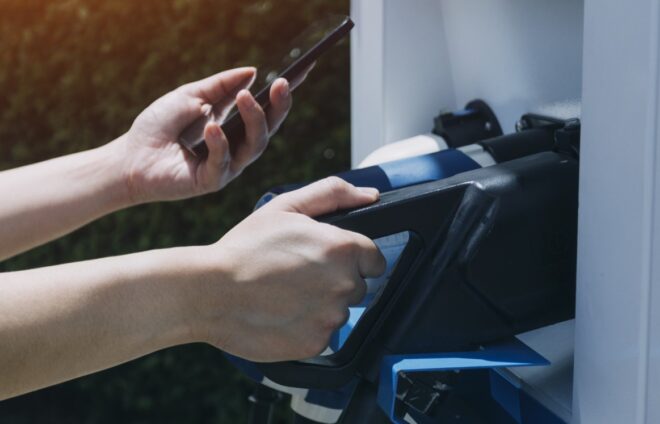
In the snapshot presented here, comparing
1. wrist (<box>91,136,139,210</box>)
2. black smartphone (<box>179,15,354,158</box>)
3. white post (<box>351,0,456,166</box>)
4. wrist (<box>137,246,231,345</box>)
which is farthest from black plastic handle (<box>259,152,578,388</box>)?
wrist (<box>91,136,139,210</box>)

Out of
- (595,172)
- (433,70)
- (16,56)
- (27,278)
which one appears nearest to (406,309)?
(595,172)

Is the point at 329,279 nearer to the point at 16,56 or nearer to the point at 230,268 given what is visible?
the point at 230,268

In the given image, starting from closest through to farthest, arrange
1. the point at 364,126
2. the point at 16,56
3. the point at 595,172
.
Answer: the point at 595,172, the point at 364,126, the point at 16,56

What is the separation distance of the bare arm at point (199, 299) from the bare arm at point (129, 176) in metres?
0.52

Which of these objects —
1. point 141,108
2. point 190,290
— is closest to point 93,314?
point 190,290

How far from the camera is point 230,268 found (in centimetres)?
95

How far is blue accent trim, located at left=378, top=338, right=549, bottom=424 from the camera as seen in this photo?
0.85 m

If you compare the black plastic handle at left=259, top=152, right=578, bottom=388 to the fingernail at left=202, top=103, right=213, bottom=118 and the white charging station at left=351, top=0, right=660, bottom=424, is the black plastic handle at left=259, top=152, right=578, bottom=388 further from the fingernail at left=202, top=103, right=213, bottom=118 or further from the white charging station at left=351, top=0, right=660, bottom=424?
the fingernail at left=202, top=103, right=213, bottom=118

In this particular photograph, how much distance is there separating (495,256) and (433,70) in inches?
25.5

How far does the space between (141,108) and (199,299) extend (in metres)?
2.70

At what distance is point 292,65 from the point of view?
1.30 meters

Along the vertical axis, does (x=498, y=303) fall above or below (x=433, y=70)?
below

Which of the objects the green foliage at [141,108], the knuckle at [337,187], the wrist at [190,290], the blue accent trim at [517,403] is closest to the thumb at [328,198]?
the knuckle at [337,187]

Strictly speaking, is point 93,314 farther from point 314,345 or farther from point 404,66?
point 404,66
